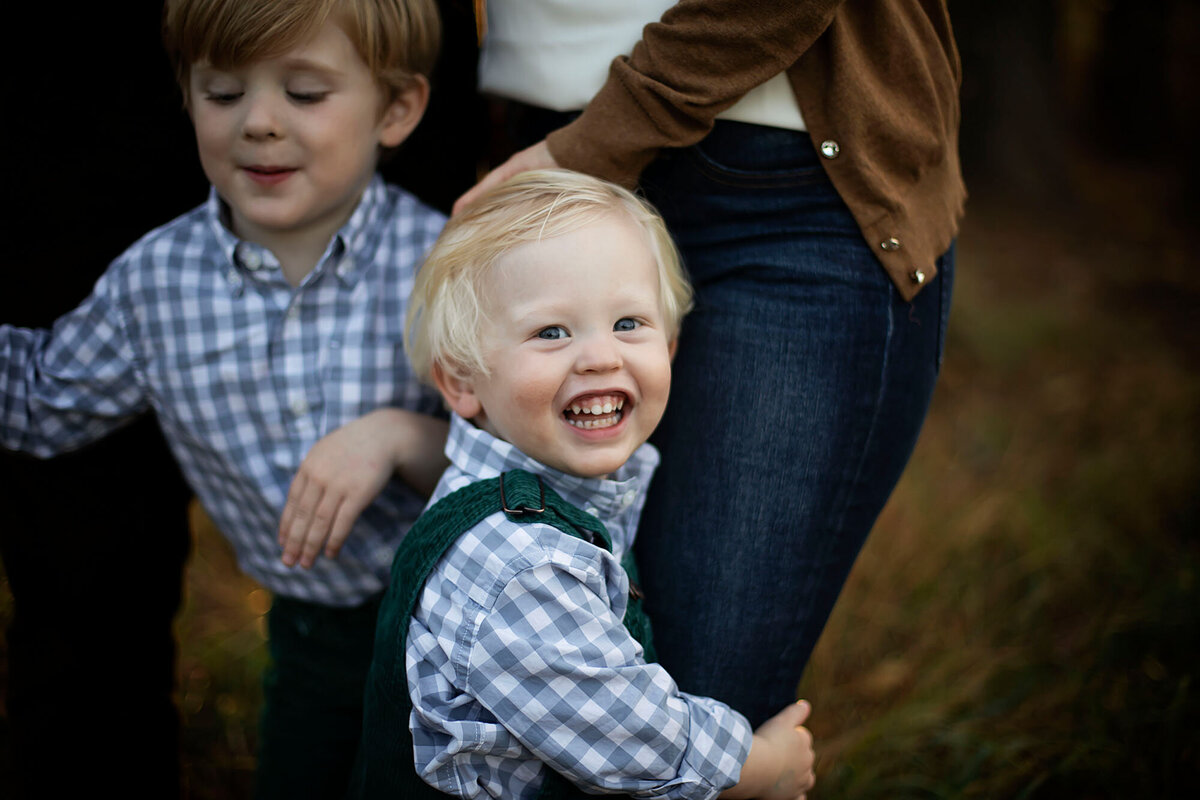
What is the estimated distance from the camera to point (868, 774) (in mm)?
2186

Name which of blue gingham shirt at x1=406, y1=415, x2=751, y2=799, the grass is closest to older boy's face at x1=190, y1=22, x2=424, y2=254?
blue gingham shirt at x1=406, y1=415, x2=751, y2=799

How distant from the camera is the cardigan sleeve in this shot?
1.20m

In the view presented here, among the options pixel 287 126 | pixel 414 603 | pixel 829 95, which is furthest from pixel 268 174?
pixel 829 95

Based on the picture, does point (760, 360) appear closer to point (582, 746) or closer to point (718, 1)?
point (718, 1)

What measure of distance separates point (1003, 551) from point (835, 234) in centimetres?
207

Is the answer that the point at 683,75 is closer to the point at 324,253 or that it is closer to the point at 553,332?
the point at 553,332

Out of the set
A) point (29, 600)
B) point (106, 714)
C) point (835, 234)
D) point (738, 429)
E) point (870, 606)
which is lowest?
point (870, 606)

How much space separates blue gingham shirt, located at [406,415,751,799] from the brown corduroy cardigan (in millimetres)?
572

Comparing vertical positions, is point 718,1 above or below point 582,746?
above

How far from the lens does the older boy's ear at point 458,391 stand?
1.31m

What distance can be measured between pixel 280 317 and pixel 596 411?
1.96 feet

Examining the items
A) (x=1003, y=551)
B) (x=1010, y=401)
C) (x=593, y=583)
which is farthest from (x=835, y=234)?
(x=1010, y=401)

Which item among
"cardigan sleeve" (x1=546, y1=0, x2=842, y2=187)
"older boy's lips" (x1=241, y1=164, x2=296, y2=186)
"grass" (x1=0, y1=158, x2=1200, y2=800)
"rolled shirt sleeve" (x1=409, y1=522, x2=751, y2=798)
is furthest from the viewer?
"grass" (x1=0, y1=158, x2=1200, y2=800)

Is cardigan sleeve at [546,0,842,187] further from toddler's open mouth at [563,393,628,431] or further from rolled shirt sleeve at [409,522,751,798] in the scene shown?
rolled shirt sleeve at [409,522,751,798]
